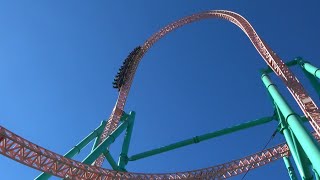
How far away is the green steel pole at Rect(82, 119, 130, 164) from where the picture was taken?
40.0 ft

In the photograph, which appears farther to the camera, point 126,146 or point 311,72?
point 126,146

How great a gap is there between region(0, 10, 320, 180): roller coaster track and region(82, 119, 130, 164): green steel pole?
0.77 meters

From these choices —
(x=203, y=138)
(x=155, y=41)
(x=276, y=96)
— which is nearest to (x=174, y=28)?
(x=155, y=41)

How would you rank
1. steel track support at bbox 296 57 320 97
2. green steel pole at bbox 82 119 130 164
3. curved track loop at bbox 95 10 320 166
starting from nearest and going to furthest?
curved track loop at bbox 95 10 320 166, steel track support at bbox 296 57 320 97, green steel pole at bbox 82 119 130 164

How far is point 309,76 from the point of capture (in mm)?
12430

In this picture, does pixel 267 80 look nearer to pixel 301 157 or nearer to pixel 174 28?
pixel 301 157

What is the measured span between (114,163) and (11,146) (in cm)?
465

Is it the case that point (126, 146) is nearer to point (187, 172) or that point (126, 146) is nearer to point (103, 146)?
point (103, 146)

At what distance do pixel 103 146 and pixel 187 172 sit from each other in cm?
335

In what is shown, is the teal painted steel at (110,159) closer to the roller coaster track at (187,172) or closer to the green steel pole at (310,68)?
the roller coaster track at (187,172)

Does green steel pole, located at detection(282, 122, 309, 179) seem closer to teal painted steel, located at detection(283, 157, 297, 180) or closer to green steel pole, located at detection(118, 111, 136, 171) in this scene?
teal painted steel, located at detection(283, 157, 297, 180)

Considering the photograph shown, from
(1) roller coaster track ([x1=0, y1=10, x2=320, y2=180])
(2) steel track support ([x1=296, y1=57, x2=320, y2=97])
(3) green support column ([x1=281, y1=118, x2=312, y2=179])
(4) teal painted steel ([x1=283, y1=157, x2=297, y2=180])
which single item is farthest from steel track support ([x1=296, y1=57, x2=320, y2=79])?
(4) teal painted steel ([x1=283, y1=157, x2=297, y2=180])

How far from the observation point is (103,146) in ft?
41.8

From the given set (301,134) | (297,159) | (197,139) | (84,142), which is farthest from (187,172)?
(301,134)
